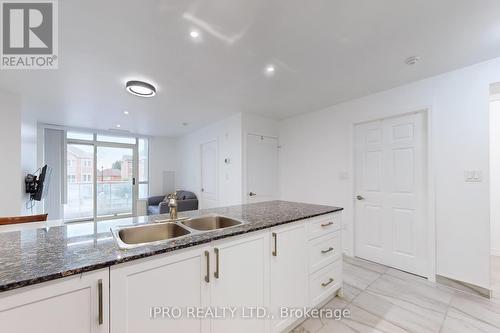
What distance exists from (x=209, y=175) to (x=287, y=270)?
11.8ft

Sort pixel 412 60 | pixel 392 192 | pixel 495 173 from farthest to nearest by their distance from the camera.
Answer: pixel 495 173 < pixel 392 192 < pixel 412 60

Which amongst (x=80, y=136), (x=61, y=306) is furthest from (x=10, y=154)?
(x=61, y=306)

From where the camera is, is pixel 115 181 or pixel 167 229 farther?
pixel 115 181

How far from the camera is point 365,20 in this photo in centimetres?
160

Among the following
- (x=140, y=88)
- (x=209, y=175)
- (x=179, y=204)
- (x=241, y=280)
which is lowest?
(x=179, y=204)

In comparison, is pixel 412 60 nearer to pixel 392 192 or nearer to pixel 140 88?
pixel 392 192

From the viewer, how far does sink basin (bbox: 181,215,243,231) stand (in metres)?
1.71

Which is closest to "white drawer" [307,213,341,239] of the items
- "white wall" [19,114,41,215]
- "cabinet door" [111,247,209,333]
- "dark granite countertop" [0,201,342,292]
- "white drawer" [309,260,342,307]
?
"white drawer" [309,260,342,307]

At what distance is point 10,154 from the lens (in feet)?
9.55

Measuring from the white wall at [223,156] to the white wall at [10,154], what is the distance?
303 centimetres

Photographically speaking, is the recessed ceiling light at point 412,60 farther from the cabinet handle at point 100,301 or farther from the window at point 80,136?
the window at point 80,136

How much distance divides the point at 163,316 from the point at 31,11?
229cm

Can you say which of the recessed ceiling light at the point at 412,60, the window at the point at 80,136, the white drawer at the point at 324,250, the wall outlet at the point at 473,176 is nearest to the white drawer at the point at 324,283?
the white drawer at the point at 324,250

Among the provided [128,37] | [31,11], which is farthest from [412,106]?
[31,11]
